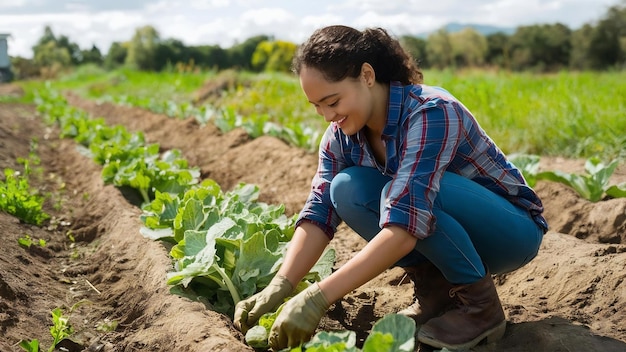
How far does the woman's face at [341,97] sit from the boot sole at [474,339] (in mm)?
734

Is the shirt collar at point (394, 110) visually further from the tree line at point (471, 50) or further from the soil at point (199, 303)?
the tree line at point (471, 50)

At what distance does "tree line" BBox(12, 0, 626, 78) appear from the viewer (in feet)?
69.7

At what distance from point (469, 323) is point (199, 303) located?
3.15ft

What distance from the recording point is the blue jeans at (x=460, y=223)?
2.21 metres

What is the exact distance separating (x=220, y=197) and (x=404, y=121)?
56.8 inches

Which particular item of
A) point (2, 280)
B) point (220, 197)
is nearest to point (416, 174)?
point (220, 197)

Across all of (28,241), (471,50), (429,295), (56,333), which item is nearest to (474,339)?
(429,295)

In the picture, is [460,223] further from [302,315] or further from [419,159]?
[302,315]

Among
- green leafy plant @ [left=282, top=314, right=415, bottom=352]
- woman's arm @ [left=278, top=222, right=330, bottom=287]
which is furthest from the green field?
green leafy plant @ [left=282, top=314, right=415, bottom=352]

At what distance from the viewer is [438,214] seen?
219 centimetres

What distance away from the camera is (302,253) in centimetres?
240

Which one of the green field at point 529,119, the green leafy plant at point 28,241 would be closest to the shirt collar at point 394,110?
the green leafy plant at point 28,241

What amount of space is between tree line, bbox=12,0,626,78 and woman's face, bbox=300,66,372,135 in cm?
1663

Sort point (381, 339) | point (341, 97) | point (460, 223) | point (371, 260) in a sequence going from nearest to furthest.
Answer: point (381, 339) → point (371, 260) → point (341, 97) → point (460, 223)
